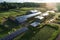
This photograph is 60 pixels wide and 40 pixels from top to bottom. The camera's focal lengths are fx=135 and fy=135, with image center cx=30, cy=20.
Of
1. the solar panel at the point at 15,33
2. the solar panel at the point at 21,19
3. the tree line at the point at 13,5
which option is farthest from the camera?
A: the tree line at the point at 13,5

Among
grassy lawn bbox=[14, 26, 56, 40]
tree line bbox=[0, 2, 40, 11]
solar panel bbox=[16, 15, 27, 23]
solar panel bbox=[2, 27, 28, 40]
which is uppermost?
tree line bbox=[0, 2, 40, 11]

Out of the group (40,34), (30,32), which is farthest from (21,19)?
(40,34)

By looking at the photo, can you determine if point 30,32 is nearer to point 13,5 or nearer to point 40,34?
point 40,34

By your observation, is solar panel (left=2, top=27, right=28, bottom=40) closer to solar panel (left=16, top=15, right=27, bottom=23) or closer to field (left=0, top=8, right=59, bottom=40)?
field (left=0, top=8, right=59, bottom=40)

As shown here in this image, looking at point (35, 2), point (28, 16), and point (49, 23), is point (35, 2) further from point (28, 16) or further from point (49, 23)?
point (49, 23)

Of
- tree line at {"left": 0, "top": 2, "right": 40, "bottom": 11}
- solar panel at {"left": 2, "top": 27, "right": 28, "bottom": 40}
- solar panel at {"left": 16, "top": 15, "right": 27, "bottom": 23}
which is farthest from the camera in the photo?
tree line at {"left": 0, "top": 2, "right": 40, "bottom": 11}

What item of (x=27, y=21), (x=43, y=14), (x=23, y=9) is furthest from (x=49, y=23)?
(x=23, y=9)

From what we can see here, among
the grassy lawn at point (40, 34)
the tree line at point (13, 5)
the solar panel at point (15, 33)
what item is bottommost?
the grassy lawn at point (40, 34)

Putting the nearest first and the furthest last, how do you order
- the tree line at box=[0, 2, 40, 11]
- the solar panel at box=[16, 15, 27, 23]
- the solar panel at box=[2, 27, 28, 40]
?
1. the solar panel at box=[2, 27, 28, 40]
2. the solar panel at box=[16, 15, 27, 23]
3. the tree line at box=[0, 2, 40, 11]

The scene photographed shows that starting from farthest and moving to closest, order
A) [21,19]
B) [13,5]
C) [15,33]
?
1. [13,5]
2. [21,19]
3. [15,33]

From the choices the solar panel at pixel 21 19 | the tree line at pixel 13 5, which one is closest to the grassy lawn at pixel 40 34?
the solar panel at pixel 21 19

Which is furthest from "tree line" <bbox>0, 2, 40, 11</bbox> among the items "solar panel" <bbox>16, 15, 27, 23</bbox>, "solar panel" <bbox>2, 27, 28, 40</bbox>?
"solar panel" <bbox>2, 27, 28, 40</bbox>

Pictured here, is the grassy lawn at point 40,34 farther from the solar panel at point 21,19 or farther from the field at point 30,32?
the solar panel at point 21,19
